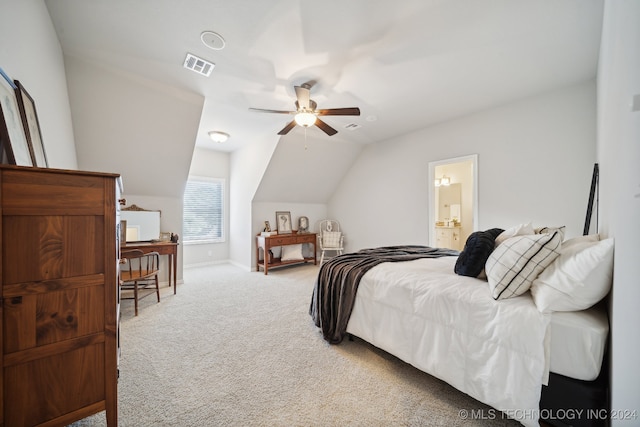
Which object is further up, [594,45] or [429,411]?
[594,45]

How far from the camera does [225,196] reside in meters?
5.66

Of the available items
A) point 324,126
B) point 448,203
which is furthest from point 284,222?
point 448,203

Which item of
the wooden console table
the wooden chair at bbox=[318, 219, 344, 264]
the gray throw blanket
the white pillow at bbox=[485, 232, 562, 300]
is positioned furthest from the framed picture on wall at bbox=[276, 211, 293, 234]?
the white pillow at bbox=[485, 232, 562, 300]

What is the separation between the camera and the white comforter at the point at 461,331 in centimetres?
118

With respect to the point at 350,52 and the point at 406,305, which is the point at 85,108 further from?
the point at 406,305

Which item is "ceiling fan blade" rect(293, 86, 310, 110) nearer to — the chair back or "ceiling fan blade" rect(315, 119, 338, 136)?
"ceiling fan blade" rect(315, 119, 338, 136)

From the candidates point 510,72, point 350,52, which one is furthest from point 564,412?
point 510,72

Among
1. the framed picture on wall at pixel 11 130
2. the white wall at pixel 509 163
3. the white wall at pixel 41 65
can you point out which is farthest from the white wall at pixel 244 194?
the framed picture on wall at pixel 11 130

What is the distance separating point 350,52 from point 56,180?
2279 millimetres

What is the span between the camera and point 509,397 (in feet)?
4.03

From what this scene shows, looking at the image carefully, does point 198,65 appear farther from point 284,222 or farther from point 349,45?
point 284,222

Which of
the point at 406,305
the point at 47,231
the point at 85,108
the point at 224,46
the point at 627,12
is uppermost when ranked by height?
the point at 224,46

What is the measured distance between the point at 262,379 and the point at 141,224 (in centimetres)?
324

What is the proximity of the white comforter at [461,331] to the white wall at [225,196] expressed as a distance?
4.40 m
